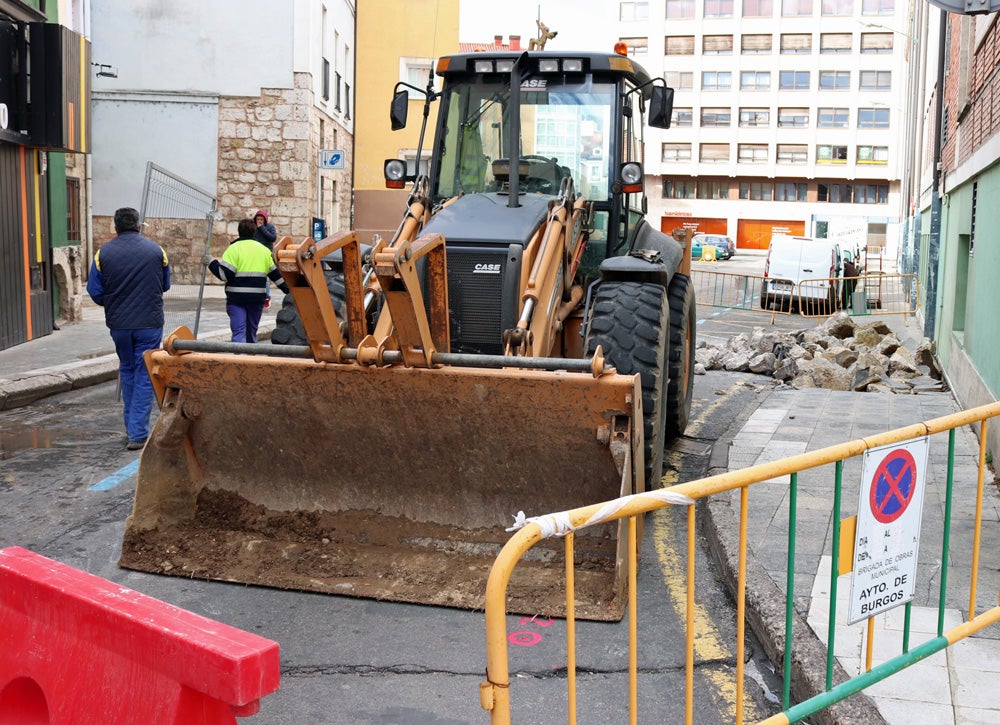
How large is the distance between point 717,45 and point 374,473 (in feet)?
232

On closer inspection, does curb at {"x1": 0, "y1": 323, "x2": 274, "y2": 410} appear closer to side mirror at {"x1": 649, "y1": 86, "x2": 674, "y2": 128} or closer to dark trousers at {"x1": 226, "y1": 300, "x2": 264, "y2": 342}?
dark trousers at {"x1": 226, "y1": 300, "x2": 264, "y2": 342}

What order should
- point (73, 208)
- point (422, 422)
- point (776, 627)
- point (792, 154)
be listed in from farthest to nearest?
point (792, 154) < point (73, 208) < point (422, 422) < point (776, 627)

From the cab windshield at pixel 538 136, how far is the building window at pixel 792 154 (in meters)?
65.5

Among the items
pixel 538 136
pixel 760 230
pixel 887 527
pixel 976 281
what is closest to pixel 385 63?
pixel 976 281

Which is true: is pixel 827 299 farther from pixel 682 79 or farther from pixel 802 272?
pixel 682 79

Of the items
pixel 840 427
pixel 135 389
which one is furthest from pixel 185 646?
pixel 840 427

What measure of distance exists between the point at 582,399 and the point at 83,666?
269cm

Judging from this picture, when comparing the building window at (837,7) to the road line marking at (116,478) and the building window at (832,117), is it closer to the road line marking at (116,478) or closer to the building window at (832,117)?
the building window at (832,117)

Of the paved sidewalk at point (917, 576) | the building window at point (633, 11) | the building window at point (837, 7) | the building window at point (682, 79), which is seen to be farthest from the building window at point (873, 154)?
the paved sidewalk at point (917, 576)

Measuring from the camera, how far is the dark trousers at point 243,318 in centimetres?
1030

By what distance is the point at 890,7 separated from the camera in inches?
2768

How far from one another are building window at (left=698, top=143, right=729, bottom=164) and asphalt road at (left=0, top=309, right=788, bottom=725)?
66824 mm

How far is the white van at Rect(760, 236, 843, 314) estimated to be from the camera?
25.1 m

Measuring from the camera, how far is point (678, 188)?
71438 mm
